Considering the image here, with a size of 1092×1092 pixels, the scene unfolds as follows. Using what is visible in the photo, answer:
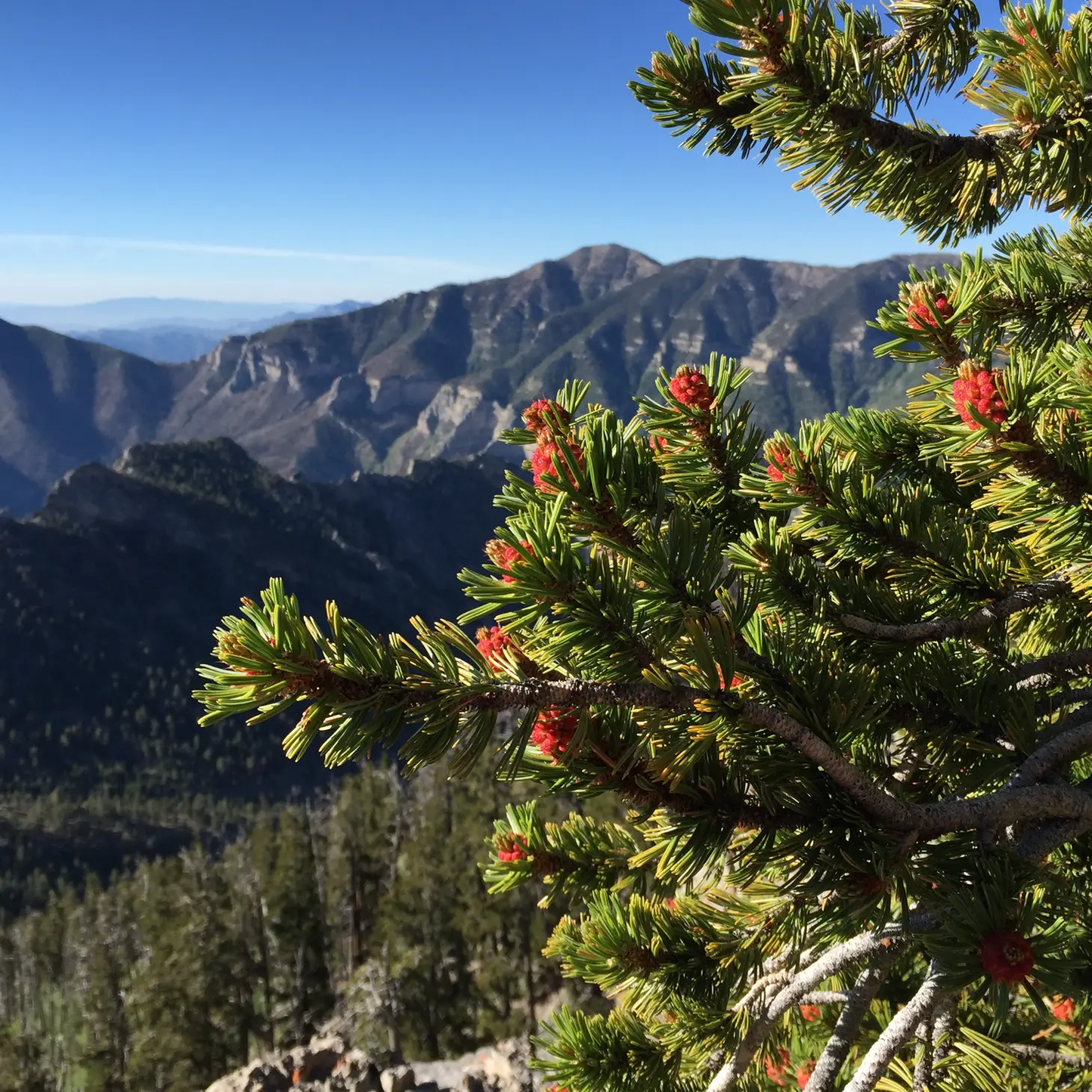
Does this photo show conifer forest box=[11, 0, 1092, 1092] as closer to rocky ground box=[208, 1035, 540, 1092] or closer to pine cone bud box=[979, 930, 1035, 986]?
pine cone bud box=[979, 930, 1035, 986]

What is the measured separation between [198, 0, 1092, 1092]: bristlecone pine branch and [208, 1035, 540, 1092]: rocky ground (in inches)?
747

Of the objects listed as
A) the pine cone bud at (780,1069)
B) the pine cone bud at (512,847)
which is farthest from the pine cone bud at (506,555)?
the pine cone bud at (780,1069)

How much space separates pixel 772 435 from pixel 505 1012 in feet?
148

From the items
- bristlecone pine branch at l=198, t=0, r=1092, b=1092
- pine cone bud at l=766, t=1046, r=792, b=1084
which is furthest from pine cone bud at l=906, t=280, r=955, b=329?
pine cone bud at l=766, t=1046, r=792, b=1084

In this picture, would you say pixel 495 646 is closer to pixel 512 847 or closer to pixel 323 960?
pixel 512 847

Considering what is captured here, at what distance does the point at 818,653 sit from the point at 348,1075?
23080mm

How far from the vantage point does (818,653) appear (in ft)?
6.90

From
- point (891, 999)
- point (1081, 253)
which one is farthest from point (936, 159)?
point (891, 999)

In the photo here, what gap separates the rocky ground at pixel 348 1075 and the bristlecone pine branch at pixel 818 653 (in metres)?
19.0

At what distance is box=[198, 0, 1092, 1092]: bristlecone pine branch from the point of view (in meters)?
1.65

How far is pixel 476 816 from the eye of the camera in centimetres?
5266

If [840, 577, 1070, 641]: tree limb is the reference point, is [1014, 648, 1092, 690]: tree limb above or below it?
below

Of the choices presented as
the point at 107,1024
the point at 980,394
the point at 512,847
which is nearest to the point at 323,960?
the point at 107,1024

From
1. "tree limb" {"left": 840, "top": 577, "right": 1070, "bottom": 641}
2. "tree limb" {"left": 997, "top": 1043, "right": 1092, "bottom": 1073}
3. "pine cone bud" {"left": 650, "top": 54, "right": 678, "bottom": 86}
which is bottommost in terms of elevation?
"tree limb" {"left": 997, "top": 1043, "right": 1092, "bottom": 1073}
